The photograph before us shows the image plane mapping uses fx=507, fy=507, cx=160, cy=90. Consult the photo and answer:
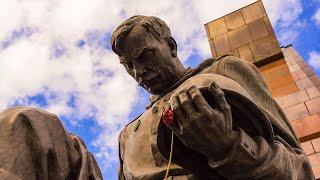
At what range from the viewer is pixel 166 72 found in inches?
Answer: 140

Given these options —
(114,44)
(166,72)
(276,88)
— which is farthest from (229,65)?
(276,88)

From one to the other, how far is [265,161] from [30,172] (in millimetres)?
1153

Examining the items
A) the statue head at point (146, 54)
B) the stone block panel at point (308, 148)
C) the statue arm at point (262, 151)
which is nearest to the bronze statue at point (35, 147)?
the statue arm at point (262, 151)

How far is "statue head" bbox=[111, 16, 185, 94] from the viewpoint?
3.47m

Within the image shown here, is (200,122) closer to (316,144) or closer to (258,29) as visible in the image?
(316,144)

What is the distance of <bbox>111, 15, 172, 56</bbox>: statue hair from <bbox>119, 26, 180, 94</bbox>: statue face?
1.3 inches

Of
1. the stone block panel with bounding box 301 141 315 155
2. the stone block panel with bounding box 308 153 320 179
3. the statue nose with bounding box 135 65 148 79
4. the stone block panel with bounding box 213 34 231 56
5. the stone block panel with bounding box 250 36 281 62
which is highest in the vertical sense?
the stone block panel with bounding box 213 34 231 56

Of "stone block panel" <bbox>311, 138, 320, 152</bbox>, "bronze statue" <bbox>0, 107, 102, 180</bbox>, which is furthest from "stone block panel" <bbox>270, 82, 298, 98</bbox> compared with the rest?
"bronze statue" <bbox>0, 107, 102, 180</bbox>

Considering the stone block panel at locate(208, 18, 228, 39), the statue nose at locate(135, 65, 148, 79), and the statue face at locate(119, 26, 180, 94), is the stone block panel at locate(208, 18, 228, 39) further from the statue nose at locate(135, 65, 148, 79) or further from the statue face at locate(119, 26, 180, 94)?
the statue nose at locate(135, 65, 148, 79)

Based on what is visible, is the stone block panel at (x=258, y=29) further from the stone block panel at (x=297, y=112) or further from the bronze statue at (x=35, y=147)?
the bronze statue at (x=35, y=147)

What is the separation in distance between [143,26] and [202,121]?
1.43 m

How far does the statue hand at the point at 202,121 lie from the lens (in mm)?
2311

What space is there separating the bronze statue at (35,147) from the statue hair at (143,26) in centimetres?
95

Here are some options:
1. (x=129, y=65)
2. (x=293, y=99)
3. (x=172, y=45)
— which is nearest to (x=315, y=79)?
(x=293, y=99)
